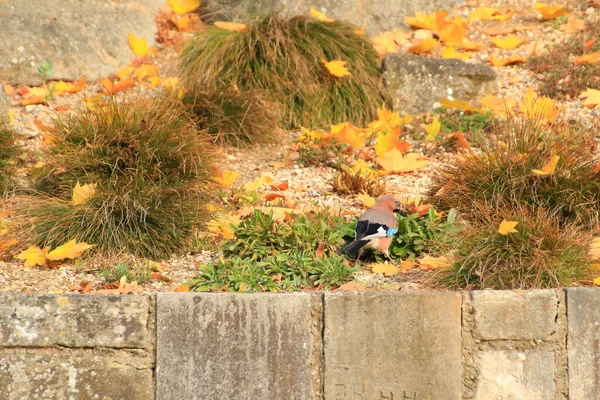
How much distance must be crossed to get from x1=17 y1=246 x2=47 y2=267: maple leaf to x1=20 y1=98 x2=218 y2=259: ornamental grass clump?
10 cm

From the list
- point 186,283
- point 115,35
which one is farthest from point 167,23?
point 186,283

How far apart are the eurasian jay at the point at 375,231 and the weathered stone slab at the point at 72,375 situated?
1.20 meters

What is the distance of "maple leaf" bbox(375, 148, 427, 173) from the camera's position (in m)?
5.43

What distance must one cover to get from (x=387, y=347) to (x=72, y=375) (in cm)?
137

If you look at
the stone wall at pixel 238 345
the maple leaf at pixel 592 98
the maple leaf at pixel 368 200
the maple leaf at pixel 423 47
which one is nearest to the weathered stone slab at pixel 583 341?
the stone wall at pixel 238 345

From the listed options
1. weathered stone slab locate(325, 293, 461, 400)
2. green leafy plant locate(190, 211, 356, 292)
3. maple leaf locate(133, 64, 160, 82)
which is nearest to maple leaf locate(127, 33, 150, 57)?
maple leaf locate(133, 64, 160, 82)

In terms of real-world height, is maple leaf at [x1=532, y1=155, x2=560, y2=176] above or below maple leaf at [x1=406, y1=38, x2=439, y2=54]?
below

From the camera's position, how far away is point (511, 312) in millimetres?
3617

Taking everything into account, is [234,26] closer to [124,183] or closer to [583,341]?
[124,183]

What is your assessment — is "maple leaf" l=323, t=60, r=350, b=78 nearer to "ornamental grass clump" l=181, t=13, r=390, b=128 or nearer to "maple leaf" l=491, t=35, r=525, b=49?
"ornamental grass clump" l=181, t=13, r=390, b=128

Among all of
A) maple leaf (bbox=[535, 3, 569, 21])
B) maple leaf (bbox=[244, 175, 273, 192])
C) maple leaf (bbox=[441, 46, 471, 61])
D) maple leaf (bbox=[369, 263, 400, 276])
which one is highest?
maple leaf (bbox=[535, 3, 569, 21])

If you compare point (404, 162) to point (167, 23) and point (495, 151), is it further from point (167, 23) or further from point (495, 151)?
point (167, 23)

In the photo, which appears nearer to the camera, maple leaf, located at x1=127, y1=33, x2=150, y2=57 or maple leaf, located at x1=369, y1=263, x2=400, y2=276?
maple leaf, located at x1=369, y1=263, x2=400, y2=276

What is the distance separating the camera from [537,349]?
3.65m
